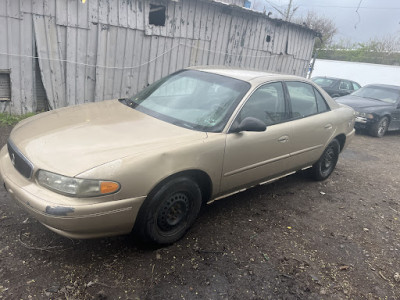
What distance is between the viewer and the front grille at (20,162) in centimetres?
257

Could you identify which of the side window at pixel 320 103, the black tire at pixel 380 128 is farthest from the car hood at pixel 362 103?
the side window at pixel 320 103

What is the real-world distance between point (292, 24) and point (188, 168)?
877 centimetres

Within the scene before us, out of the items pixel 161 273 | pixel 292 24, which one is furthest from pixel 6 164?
pixel 292 24

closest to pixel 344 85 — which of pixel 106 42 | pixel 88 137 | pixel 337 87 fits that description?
pixel 337 87

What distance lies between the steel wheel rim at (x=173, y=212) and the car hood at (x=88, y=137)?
512 millimetres

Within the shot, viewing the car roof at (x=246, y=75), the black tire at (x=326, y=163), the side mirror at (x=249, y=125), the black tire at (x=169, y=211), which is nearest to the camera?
the black tire at (x=169, y=211)

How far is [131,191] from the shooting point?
2.54m

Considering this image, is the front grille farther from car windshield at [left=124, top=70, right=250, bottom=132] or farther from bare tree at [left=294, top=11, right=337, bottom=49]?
bare tree at [left=294, top=11, right=337, bottom=49]

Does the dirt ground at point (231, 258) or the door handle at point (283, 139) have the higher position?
the door handle at point (283, 139)

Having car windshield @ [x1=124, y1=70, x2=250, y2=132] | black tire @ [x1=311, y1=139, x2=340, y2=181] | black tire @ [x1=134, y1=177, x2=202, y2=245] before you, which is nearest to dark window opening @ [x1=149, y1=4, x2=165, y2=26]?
car windshield @ [x1=124, y1=70, x2=250, y2=132]

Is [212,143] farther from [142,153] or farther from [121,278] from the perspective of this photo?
[121,278]

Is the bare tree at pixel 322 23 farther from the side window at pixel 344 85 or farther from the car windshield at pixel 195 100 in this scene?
the car windshield at pixel 195 100

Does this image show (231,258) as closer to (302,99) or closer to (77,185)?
(77,185)

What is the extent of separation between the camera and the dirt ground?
255 cm
